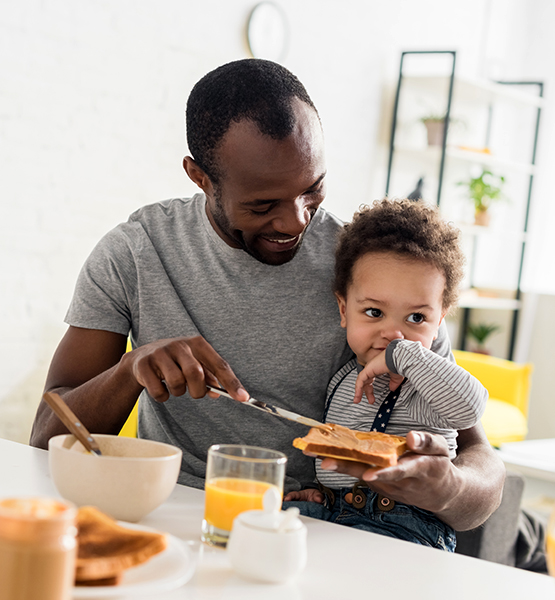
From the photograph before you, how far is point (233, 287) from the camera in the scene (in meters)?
1.57

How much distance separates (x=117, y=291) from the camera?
153 cm

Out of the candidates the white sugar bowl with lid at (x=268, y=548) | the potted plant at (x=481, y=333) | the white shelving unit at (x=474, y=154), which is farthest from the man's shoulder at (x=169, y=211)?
the potted plant at (x=481, y=333)

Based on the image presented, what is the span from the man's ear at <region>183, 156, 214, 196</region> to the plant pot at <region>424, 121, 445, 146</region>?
338 cm

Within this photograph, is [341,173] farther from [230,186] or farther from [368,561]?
[368,561]

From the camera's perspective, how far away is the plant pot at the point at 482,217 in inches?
198

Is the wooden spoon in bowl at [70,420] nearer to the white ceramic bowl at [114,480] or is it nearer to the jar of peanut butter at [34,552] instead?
the white ceramic bowl at [114,480]

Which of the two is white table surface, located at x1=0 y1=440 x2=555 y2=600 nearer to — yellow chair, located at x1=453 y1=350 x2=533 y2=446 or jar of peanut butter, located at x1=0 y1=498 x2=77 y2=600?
jar of peanut butter, located at x1=0 y1=498 x2=77 y2=600

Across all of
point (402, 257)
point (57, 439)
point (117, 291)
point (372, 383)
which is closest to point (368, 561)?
point (57, 439)

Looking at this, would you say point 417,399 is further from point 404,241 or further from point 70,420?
point 70,420

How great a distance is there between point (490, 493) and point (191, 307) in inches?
27.0

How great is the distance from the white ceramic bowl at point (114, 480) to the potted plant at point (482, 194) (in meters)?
4.40

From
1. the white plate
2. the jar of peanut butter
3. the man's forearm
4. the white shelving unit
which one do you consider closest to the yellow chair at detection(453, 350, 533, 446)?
the white shelving unit

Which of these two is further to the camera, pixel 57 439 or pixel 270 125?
pixel 270 125

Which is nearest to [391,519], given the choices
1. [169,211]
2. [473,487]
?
[473,487]
